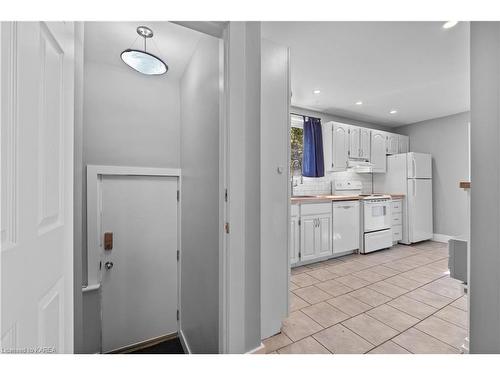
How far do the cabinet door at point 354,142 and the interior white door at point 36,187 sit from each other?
4135 millimetres

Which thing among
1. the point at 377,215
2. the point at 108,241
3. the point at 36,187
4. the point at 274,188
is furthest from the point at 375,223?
the point at 36,187

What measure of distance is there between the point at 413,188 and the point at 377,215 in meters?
1.16

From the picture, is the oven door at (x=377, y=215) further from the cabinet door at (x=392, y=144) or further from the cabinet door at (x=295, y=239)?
the cabinet door at (x=295, y=239)

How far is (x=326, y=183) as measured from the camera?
4.30 m

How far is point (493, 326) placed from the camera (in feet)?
2.74

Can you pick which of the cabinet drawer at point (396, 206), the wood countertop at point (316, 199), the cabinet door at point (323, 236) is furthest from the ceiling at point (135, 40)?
the cabinet drawer at point (396, 206)

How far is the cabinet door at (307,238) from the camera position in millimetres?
3090

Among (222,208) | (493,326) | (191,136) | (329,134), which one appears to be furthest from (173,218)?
(329,134)

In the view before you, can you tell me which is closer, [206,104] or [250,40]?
[250,40]

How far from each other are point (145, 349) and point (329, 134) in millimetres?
3945

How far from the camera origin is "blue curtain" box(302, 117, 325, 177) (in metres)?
3.84

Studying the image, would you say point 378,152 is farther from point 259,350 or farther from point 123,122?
point 123,122

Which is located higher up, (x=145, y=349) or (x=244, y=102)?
(x=244, y=102)
